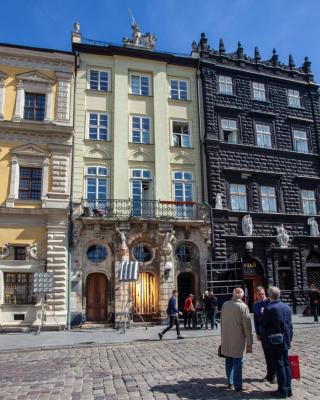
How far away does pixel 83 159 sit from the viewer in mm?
22328

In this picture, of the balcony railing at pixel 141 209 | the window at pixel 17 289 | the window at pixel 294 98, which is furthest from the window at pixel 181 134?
the window at pixel 17 289

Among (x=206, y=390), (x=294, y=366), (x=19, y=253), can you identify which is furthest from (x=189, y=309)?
(x=206, y=390)

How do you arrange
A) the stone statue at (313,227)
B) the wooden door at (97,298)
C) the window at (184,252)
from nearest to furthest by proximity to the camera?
the wooden door at (97,298), the window at (184,252), the stone statue at (313,227)

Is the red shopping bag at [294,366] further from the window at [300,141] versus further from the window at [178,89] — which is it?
the window at [300,141]

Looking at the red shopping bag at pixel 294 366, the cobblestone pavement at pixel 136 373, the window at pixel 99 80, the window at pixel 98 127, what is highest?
the window at pixel 99 80

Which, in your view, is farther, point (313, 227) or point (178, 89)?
point (178, 89)

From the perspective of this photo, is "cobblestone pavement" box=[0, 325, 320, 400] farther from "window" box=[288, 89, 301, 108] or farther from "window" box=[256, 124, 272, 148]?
"window" box=[288, 89, 301, 108]

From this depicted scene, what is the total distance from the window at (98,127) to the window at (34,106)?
2.71m

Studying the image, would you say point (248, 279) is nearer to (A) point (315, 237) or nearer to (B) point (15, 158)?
(A) point (315, 237)

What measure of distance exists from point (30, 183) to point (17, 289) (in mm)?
5419

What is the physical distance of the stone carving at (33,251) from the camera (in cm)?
1995

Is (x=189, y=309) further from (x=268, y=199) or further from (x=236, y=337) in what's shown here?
(x=236, y=337)

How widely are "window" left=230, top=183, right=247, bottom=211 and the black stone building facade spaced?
0.06 metres

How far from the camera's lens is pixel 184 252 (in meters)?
22.7
